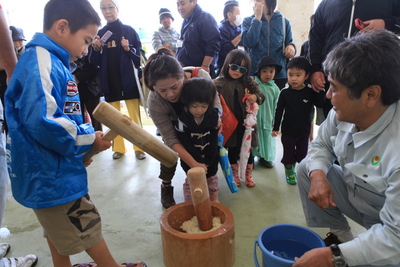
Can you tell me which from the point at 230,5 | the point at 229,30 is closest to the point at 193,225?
the point at 229,30

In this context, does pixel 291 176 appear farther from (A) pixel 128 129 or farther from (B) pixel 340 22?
(A) pixel 128 129

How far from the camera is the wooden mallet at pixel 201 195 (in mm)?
1318

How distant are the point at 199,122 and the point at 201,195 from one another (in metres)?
0.56

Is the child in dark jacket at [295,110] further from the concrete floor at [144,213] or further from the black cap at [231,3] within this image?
the black cap at [231,3]

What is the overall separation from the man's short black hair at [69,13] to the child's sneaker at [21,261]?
1.25 m

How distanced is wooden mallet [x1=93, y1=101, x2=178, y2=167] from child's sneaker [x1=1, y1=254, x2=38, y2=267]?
956 mm

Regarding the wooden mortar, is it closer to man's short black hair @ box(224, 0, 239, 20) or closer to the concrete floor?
the concrete floor

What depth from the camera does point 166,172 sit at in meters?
2.06

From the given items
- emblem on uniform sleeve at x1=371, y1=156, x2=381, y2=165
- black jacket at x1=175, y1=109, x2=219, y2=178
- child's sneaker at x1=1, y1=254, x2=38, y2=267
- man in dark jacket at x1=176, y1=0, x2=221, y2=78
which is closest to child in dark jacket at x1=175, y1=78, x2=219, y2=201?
black jacket at x1=175, y1=109, x2=219, y2=178

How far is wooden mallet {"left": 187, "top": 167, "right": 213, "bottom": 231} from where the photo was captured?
132 cm

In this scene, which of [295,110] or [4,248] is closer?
[4,248]

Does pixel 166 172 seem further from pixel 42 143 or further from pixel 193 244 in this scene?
pixel 42 143

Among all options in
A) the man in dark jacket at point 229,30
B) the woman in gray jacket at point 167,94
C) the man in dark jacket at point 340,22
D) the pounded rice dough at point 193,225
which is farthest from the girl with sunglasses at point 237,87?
the man in dark jacket at point 229,30

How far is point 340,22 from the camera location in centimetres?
193
